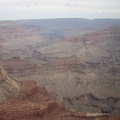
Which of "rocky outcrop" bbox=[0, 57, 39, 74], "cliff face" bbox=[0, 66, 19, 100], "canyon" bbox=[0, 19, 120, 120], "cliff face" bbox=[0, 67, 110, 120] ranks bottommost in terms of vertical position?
"canyon" bbox=[0, 19, 120, 120]

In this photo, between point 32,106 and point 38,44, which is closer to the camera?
point 32,106

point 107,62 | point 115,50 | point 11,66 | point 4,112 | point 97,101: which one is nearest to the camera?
point 4,112

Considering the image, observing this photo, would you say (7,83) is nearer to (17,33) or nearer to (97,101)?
(97,101)

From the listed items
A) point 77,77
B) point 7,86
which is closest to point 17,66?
point 77,77

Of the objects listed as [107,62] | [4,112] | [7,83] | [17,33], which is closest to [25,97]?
[7,83]

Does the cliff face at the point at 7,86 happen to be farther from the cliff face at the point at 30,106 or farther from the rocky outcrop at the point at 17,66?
the rocky outcrop at the point at 17,66

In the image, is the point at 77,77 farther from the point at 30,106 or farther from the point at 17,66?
the point at 30,106

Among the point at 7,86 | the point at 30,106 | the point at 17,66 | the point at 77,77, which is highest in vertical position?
the point at 7,86

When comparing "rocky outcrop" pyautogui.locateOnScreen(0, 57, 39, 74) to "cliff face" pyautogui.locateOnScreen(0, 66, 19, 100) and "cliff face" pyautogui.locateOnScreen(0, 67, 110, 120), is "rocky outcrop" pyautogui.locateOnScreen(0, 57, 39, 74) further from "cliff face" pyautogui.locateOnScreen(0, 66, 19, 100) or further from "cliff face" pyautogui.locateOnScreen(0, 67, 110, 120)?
"cliff face" pyautogui.locateOnScreen(0, 66, 19, 100)

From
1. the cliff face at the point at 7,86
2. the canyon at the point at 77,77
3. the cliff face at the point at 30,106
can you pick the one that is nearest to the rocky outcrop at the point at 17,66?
the canyon at the point at 77,77

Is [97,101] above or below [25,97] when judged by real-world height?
below

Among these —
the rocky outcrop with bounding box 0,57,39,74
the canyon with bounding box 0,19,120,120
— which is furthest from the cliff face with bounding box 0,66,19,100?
the rocky outcrop with bounding box 0,57,39,74
